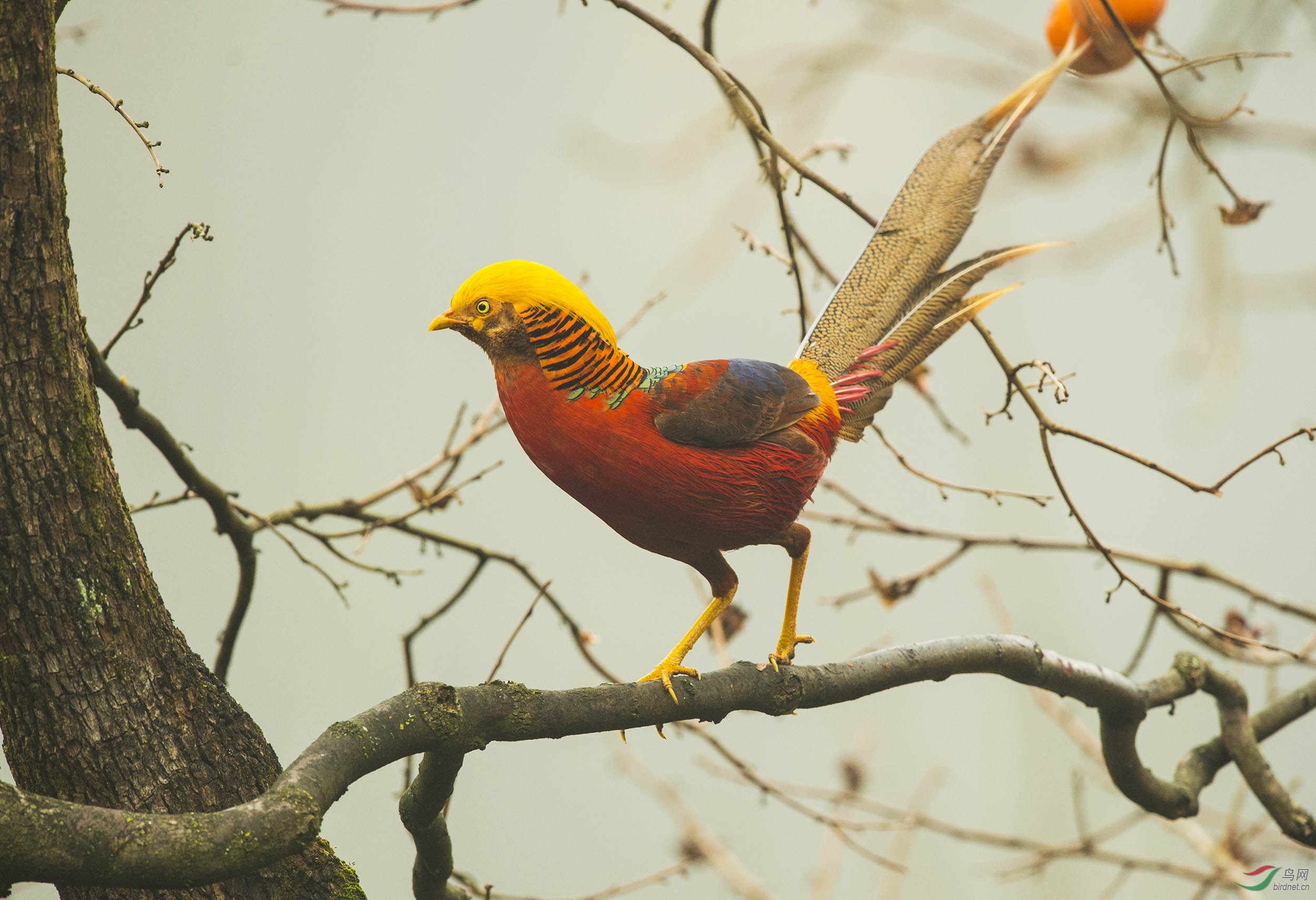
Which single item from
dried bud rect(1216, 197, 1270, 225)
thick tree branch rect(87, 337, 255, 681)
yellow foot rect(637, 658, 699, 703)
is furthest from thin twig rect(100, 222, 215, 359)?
dried bud rect(1216, 197, 1270, 225)

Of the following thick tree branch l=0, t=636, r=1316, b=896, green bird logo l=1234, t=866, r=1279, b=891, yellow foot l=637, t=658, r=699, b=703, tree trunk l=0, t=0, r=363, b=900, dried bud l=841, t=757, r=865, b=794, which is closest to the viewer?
thick tree branch l=0, t=636, r=1316, b=896

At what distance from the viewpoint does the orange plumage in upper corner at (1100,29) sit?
162 cm

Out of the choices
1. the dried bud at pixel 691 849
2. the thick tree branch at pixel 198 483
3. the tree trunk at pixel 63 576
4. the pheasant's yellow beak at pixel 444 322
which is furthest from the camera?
the dried bud at pixel 691 849

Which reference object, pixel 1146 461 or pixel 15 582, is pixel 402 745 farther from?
pixel 1146 461

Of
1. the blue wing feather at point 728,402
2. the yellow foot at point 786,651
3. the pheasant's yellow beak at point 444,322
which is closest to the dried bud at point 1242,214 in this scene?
the blue wing feather at point 728,402

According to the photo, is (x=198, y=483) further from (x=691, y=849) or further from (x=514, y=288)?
(x=691, y=849)

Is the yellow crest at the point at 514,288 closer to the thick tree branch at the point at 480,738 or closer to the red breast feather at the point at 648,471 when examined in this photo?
the red breast feather at the point at 648,471

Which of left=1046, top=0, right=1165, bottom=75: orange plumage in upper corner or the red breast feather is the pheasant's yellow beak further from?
left=1046, top=0, right=1165, bottom=75: orange plumage in upper corner

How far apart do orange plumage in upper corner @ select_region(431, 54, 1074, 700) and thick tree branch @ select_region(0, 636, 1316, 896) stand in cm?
9

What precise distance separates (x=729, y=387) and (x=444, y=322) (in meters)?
0.47

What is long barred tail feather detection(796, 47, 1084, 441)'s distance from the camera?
1827mm

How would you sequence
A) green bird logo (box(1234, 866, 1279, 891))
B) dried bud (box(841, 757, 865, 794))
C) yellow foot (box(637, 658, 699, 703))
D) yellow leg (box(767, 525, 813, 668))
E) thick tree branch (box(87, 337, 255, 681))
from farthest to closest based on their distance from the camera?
dried bud (box(841, 757, 865, 794)) < green bird logo (box(1234, 866, 1279, 891)) < yellow leg (box(767, 525, 813, 668)) < thick tree branch (box(87, 337, 255, 681)) < yellow foot (box(637, 658, 699, 703))

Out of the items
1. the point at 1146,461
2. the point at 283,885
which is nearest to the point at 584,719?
the point at 283,885

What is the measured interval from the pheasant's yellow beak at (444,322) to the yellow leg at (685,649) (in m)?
0.58
